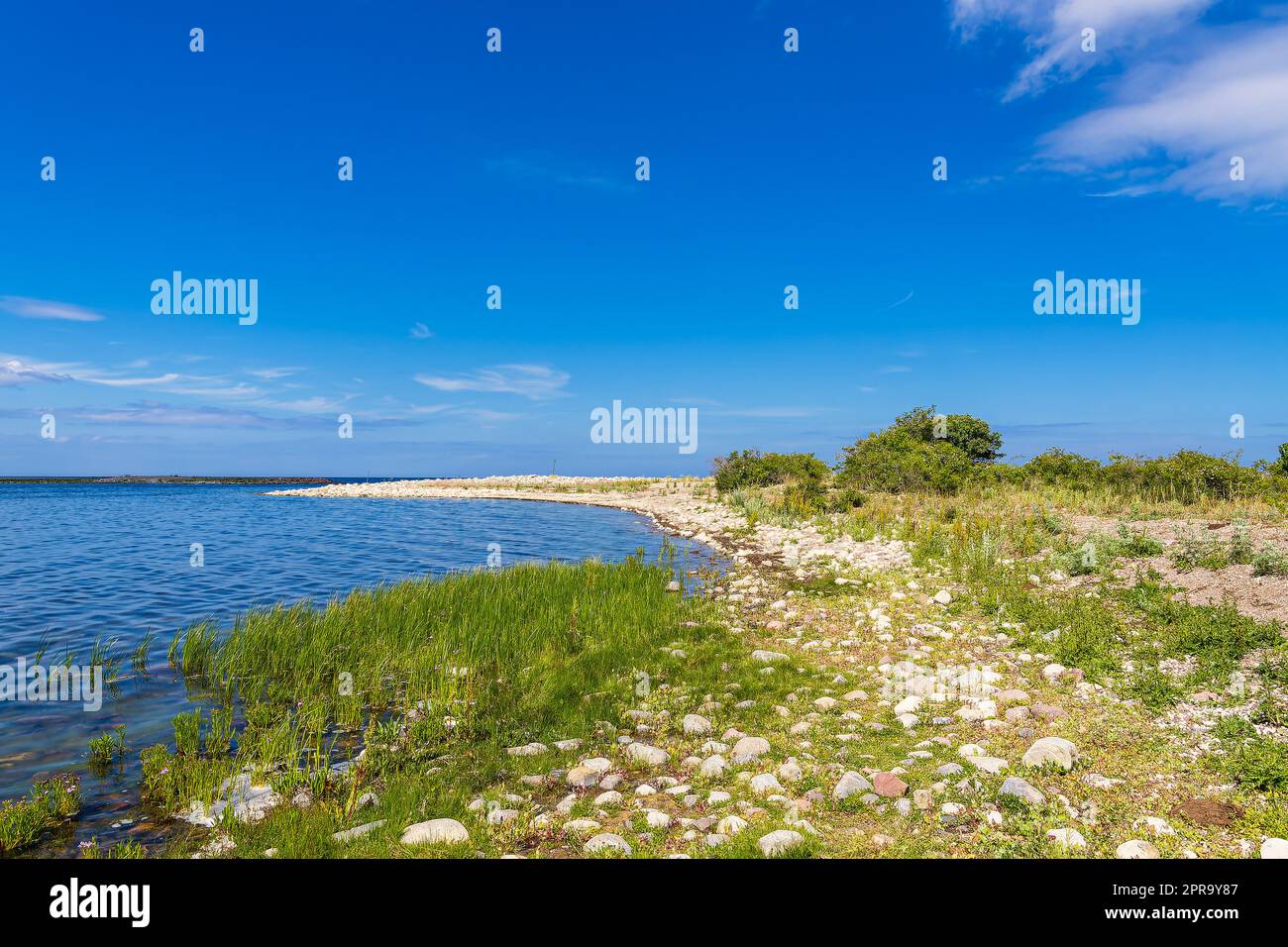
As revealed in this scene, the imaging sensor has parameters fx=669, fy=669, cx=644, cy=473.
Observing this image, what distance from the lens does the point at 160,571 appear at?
75.9 ft

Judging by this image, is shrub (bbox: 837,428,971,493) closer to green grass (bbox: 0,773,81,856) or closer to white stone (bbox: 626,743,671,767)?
white stone (bbox: 626,743,671,767)

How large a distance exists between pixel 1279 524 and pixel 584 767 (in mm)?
18824

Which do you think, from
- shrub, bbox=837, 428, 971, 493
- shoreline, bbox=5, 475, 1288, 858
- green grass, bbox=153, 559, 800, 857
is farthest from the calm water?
shrub, bbox=837, 428, 971, 493

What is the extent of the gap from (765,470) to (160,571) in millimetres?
37334

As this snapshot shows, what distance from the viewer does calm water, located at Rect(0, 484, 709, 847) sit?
359 inches

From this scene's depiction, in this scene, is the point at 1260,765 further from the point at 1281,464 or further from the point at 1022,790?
the point at 1281,464

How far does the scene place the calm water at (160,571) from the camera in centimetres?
911

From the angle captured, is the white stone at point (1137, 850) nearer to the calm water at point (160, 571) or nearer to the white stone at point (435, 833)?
the white stone at point (435, 833)

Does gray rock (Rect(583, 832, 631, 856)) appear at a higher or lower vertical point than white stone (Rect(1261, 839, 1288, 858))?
lower

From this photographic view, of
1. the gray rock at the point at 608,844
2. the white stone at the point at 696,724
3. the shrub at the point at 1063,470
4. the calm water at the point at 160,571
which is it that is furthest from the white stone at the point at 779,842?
the shrub at the point at 1063,470

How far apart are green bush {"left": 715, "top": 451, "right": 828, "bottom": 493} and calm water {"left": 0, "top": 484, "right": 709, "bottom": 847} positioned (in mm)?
9149
